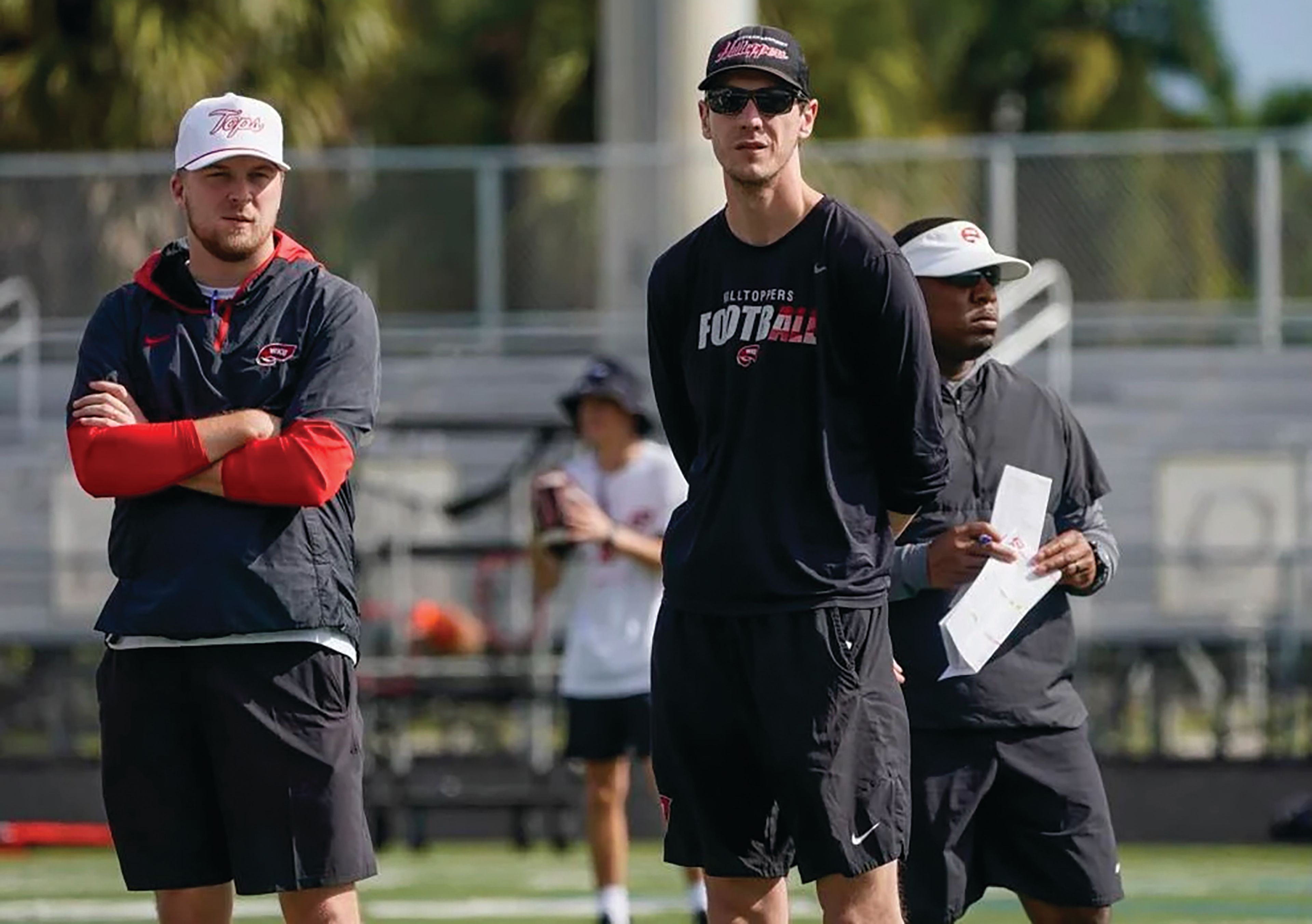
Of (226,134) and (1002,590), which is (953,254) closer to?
(1002,590)

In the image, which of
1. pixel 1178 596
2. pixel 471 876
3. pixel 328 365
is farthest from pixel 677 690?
pixel 1178 596

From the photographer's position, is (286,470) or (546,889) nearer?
(286,470)

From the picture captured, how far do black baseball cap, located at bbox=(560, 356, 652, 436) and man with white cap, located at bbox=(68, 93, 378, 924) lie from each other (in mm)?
4216

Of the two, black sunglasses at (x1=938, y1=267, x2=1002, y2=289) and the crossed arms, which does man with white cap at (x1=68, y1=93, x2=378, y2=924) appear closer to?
the crossed arms

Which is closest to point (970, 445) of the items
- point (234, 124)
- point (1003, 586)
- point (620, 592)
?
point (1003, 586)

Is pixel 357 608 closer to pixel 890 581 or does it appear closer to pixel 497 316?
pixel 890 581

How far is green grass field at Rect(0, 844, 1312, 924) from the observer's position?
37.9ft

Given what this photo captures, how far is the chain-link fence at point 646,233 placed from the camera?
56.9ft

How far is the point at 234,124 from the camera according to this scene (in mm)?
6305


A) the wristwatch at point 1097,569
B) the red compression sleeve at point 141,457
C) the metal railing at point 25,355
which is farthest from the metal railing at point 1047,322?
the red compression sleeve at point 141,457

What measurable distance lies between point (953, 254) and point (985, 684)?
40.1 inches

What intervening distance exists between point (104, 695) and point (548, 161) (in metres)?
11.4

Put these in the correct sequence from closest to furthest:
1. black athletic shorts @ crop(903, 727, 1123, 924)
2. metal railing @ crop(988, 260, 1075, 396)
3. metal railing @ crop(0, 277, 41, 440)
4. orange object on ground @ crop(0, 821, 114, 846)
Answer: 1. black athletic shorts @ crop(903, 727, 1123, 924)
2. orange object on ground @ crop(0, 821, 114, 846)
3. metal railing @ crop(988, 260, 1075, 396)
4. metal railing @ crop(0, 277, 41, 440)

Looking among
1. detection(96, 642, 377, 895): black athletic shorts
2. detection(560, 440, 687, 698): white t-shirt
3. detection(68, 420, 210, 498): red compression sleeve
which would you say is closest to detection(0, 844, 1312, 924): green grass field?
detection(560, 440, 687, 698): white t-shirt
